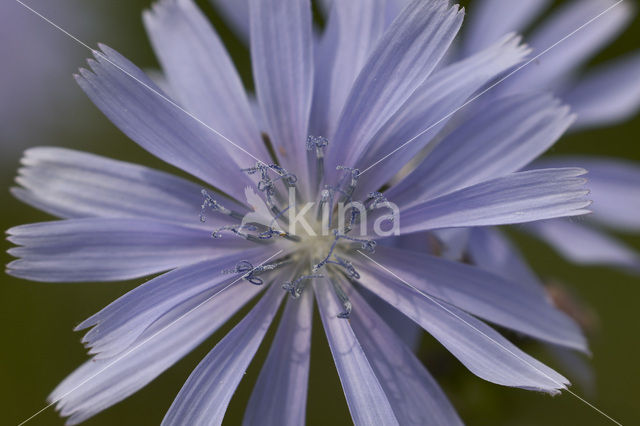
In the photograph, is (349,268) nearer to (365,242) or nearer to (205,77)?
(365,242)

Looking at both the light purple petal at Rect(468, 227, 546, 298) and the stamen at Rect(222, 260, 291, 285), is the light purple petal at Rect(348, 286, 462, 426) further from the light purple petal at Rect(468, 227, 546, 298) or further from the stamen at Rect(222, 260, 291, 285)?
the light purple petal at Rect(468, 227, 546, 298)

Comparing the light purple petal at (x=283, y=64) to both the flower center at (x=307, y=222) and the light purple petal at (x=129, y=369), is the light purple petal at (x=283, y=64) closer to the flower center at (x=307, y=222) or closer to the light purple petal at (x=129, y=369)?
the flower center at (x=307, y=222)

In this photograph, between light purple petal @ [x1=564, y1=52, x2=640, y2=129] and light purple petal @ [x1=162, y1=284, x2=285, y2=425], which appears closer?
light purple petal @ [x1=162, y1=284, x2=285, y2=425]

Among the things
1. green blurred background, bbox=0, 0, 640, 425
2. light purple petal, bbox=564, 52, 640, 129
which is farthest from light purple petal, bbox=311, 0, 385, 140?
light purple petal, bbox=564, 52, 640, 129

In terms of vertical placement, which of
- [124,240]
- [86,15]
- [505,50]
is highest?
[86,15]

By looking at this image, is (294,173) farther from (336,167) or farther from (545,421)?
(545,421)

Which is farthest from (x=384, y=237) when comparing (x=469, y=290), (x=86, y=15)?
(x=86, y=15)
